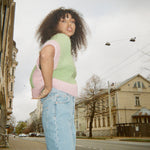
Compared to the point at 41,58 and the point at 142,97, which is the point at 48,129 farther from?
the point at 142,97

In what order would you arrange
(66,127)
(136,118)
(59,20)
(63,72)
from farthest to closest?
(136,118) → (59,20) → (63,72) → (66,127)

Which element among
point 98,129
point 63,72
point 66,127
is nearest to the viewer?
point 66,127

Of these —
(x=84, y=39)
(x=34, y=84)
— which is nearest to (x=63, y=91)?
(x=34, y=84)

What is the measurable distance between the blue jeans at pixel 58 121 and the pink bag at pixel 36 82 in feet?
0.27

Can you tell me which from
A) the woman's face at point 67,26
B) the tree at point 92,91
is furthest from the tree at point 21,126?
the woman's face at point 67,26

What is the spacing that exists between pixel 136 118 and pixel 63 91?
1673 inches

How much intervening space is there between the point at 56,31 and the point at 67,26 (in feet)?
0.27

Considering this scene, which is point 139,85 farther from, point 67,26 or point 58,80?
point 58,80

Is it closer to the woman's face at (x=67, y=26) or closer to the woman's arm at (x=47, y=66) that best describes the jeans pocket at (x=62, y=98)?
the woman's arm at (x=47, y=66)

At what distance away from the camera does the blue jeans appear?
1355 millimetres

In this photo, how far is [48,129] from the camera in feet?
4.53

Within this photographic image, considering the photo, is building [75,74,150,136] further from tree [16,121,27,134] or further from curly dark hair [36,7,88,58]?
tree [16,121,27,134]

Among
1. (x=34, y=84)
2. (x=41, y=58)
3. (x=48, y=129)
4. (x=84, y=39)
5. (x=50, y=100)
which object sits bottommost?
(x=48, y=129)

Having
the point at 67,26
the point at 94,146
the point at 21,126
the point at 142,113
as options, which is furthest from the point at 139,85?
the point at 21,126
